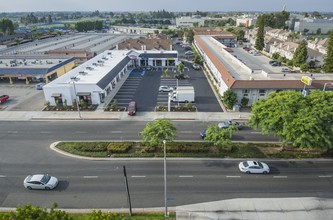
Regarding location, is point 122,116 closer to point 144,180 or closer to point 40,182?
point 144,180

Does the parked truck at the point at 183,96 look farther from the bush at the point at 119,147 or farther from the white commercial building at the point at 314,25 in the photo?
the white commercial building at the point at 314,25

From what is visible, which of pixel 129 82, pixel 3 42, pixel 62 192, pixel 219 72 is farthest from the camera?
pixel 3 42

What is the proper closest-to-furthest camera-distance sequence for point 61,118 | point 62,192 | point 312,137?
1. point 62,192
2. point 312,137
3. point 61,118

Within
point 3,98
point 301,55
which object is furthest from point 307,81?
point 3,98

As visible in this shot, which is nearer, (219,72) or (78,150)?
(78,150)

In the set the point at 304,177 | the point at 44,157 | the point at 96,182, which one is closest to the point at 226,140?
the point at 304,177

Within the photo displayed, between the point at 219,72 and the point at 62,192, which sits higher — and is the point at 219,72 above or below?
above

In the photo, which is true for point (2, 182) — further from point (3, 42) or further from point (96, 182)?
point (3, 42)
